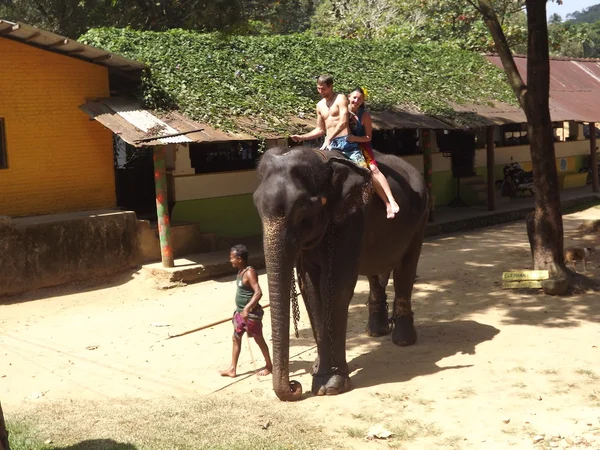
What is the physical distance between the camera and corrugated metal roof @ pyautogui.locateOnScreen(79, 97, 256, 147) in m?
12.9

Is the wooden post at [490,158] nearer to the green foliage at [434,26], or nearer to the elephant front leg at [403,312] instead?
the green foliage at [434,26]

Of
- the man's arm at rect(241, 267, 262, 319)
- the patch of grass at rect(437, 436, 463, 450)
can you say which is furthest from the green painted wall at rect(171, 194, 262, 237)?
the patch of grass at rect(437, 436, 463, 450)

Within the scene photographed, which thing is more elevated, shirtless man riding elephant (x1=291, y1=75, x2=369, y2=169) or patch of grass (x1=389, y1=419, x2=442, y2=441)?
shirtless man riding elephant (x1=291, y1=75, x2=369, y2=169)

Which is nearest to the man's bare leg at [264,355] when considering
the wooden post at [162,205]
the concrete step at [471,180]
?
the wooden post at [162,205]

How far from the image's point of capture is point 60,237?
43.2 feet

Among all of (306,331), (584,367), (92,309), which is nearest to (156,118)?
(92,309)

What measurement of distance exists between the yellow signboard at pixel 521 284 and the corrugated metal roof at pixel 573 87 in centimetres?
951

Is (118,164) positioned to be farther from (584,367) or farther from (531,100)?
(584,367)

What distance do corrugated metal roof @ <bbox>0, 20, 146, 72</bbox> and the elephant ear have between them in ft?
23.2

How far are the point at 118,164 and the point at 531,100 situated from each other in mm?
8142

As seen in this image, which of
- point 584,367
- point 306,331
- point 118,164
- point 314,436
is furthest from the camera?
point 118,164

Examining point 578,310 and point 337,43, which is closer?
point 578,310

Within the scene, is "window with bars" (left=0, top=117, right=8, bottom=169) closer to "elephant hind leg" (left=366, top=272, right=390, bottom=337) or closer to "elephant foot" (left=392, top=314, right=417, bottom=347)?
"elephant hind leg" (left=366, top=272, right=390, bottom=337)

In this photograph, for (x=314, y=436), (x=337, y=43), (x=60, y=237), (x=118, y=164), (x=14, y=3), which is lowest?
(x=314, y=436)
